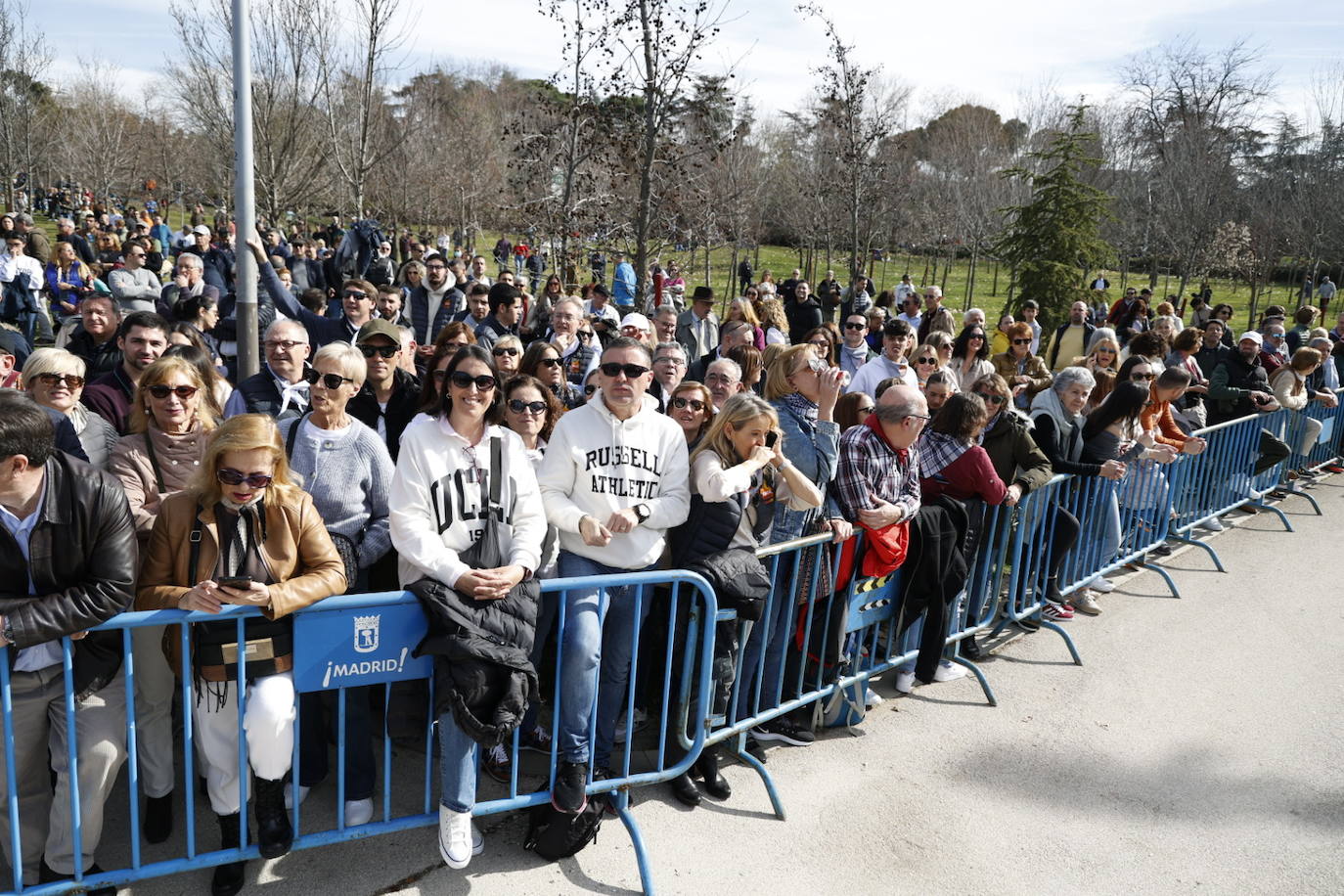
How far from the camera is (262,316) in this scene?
A: 8969 mm

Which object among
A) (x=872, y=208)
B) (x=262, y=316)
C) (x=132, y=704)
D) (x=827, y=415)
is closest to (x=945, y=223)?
(x=872, y=208)

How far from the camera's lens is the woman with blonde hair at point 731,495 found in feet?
13.1

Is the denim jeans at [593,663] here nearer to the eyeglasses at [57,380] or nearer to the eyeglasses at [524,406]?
the eyeglasses at [524,406]

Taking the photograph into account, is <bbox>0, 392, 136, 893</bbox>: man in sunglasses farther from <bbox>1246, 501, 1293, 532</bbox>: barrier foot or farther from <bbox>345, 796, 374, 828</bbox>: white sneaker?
<bbox>1246, 501, 1293, 532</bbox>: barrier foot

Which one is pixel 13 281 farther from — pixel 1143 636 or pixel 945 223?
pixel 945 223

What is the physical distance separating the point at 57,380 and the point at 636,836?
3251mm

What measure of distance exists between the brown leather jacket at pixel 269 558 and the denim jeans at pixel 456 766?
0.67 m

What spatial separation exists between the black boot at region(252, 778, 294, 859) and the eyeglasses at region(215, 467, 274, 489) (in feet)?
3.51

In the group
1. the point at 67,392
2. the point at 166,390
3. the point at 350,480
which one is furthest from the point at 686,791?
the point at 67,392

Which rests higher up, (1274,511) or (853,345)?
(853,345)

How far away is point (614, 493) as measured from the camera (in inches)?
154

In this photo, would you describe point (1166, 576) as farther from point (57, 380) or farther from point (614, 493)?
point (57, 380)

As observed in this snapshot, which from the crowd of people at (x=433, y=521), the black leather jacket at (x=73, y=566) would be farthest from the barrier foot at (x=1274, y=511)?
the black leather jacket at (x=73, y=566)

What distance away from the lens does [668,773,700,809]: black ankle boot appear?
408 centimetres
